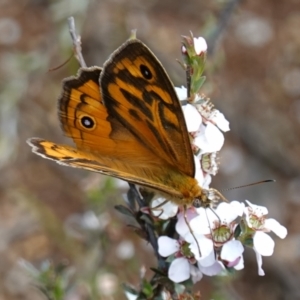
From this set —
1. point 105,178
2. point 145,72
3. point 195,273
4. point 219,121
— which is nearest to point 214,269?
point 195,273

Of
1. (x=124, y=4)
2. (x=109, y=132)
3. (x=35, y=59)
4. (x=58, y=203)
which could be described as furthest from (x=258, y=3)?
(x=109, y=132)

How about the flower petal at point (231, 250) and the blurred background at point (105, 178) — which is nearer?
the flower petal at point (231, 250)

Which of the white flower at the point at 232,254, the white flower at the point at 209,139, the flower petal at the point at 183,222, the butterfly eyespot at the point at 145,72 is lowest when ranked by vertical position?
the white flower at the point at 232,254

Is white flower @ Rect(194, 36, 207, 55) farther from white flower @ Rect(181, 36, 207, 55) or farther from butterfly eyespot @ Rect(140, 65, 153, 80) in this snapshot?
butterfly eyespot @ Rect(140, 65, 153, 80)

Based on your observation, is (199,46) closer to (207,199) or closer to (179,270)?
(207,199)

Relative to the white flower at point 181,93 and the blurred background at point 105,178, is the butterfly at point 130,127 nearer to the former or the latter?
the white flower at point 181,93

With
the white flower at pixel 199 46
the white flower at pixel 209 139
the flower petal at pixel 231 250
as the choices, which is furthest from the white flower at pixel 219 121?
the flower petal at pixel 231 250

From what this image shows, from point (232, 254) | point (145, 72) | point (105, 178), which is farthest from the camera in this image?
point (105, 178)
